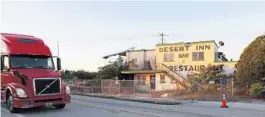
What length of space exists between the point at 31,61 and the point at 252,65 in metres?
19.0

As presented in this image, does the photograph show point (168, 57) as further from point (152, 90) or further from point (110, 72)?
point (152, 90)

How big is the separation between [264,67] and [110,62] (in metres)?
34.4

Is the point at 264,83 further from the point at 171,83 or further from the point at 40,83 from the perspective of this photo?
the point at 40,83

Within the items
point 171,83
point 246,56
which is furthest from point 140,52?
point 246,56

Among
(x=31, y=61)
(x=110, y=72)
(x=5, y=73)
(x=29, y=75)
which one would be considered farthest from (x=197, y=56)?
(x=29, y=75)

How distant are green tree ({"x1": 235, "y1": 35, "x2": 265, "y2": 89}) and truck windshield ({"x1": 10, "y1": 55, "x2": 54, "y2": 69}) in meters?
17.9

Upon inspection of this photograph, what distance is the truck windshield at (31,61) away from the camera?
58.8 feet

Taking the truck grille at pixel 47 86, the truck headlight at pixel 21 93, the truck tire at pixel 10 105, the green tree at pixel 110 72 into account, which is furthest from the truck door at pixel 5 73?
the green tree at pixel 110 72

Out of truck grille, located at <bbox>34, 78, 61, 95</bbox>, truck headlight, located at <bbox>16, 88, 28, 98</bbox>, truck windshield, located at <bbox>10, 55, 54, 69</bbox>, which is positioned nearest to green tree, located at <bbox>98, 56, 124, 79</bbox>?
truck windshield, located at <bbox>10, 55, 54, 69</bbox>

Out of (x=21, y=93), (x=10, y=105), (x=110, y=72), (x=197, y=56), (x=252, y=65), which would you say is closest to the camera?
(x=21, y=93)

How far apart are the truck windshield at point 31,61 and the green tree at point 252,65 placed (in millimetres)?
17933

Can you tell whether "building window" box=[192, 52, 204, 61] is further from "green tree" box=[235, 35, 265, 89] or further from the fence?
"green tree" box=[235, 35, 265, 89]

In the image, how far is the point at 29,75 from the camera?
17.2m

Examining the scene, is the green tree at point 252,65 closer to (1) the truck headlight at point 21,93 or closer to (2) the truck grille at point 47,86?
(2) the truck grille at point 47,86
